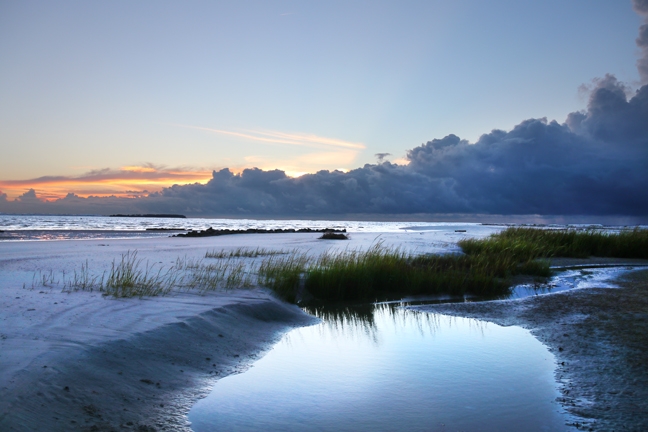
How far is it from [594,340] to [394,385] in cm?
434

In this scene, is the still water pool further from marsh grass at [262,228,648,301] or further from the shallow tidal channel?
marsh grass at [262,228,648,301]

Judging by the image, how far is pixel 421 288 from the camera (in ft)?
47.4

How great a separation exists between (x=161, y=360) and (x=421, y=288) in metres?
9.58

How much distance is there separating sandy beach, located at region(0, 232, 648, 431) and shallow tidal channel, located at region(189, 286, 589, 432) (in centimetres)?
36

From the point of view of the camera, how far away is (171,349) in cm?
695

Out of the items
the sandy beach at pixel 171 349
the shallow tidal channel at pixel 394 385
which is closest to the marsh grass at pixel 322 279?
the sandy beach at pixel 171 349

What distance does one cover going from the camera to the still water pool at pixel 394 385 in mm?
5160

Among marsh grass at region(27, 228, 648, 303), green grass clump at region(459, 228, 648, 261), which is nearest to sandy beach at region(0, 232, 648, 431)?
marsh grass at region(27, 228, 648, 303)

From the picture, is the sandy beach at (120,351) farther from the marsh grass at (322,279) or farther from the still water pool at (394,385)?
the marsh grass at (322,279)

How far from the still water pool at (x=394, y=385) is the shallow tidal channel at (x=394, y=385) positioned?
0.01m

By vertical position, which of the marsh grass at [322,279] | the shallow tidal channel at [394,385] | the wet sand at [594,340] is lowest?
the shallow tidal channel at [394,385]

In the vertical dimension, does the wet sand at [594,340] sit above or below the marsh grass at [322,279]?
below

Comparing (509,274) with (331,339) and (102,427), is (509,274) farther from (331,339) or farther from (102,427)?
(102,427)

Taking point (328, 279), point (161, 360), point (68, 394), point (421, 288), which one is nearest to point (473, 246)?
point (421, 288)
